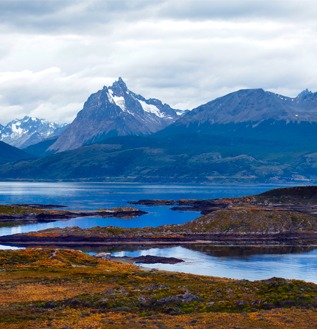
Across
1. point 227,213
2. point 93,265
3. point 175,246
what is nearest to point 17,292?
point 93,265

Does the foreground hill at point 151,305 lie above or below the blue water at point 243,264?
above

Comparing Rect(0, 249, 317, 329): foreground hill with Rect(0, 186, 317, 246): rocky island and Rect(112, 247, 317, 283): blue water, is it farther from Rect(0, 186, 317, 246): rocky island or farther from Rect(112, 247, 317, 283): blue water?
Rect(0, 186, 317, 246): rocky island

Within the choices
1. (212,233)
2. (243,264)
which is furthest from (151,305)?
(212,233)

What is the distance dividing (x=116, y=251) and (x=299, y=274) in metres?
46.8

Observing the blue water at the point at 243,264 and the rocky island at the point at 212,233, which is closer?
the blue water at the point at 243,264

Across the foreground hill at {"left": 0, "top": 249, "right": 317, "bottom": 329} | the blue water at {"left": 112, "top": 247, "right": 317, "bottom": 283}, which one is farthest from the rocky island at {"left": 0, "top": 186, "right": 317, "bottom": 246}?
the foreground hill at {"left": 0, "top": 249, "right": 317, "bottom": 329}

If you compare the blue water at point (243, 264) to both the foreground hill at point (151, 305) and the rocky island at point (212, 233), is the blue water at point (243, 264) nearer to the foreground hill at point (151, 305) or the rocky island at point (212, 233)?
the rocky island at point (212, 233)

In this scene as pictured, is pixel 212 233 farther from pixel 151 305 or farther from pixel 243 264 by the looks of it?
pixel 151 305

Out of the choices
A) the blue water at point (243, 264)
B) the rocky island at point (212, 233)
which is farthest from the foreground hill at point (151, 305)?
→ the rocky island at point (212, 233)

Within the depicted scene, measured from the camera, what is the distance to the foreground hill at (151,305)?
52312 mm

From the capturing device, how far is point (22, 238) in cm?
15838

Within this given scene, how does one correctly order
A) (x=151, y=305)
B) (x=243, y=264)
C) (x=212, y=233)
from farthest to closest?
(x=212, y=233) < (x=243, y=264) < (x=151, y=305)

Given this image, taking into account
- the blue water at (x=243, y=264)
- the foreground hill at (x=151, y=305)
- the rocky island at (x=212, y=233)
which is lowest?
the blue water at (x=243, y=264)

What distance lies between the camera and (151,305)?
2340 inches
